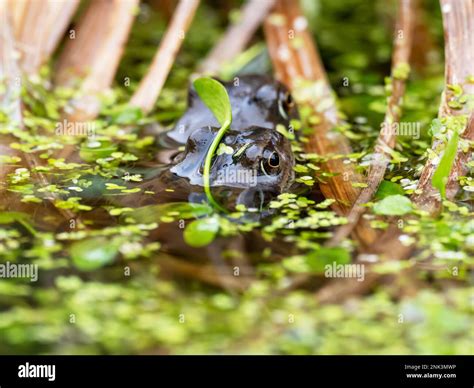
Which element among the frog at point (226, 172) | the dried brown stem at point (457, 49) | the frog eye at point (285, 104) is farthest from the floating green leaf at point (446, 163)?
the frog eye at point (285, 104)

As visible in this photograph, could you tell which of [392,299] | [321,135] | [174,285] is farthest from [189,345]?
[321,135]

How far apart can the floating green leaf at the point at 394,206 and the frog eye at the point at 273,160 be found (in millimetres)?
511

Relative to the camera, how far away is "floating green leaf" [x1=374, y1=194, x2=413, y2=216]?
323 cm

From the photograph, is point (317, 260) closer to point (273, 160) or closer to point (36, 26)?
point (273, 160)

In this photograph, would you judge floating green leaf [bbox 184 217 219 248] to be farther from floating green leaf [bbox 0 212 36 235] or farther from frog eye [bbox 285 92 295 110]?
frog eye [bbox 285 92 295 110]

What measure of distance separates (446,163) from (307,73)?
5.91 ft

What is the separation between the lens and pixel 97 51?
4.75 m

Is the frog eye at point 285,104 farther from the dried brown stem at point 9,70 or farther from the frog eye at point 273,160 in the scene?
the dried brown stem at point 9,70

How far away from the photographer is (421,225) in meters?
3.19

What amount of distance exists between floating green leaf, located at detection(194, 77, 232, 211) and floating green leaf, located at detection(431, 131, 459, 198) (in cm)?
94

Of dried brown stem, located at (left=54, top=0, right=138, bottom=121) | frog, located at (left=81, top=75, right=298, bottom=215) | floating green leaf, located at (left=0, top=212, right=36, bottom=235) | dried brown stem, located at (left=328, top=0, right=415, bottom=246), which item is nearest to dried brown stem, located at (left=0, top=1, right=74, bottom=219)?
dried brown stem, located at (left=54, top=0, right=138, bottom=121)

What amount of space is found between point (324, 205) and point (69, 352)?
1.35m

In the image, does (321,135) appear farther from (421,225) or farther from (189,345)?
(189,345)

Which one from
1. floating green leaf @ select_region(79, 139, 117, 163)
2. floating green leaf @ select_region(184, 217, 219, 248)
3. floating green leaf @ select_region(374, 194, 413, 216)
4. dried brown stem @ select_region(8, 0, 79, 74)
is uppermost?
dried brown stem @ select_region(8, 0, 79, 74)
